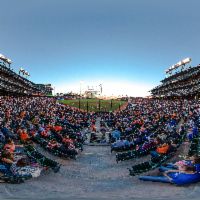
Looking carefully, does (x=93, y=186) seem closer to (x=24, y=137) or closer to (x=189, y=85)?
(x=24, y=137)

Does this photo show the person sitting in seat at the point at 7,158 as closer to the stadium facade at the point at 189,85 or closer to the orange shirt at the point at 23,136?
the orange shirt at the point at 23,136

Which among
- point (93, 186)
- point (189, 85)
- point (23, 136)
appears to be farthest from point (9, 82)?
point (93, 186)

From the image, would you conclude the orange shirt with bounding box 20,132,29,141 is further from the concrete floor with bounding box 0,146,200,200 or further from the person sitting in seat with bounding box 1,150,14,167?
the person sitting in seat with bounding box 1,150,14,167

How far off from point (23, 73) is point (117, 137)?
342 ft

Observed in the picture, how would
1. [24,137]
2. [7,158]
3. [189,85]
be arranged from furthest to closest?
1. [189,85]
2. [24,137]
3. [7,158]

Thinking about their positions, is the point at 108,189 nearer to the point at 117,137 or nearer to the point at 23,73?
the point at 117,137

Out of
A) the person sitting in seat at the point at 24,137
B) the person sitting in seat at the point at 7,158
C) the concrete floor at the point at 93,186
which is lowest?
the concrete floor at the point at 93,186

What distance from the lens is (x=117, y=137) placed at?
27.0 metres

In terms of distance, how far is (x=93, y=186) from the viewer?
12711mm

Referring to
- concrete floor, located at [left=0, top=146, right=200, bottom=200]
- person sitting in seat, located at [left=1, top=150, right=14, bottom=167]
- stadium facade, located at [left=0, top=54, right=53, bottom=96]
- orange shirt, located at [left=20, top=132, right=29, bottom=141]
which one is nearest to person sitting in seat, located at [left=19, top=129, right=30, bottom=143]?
orange shirt, located at [left=20, top=132, right=29, bottom=141]

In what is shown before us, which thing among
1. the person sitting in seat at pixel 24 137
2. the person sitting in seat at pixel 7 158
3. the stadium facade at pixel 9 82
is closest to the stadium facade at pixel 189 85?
the stadium facade at pixel 9 82

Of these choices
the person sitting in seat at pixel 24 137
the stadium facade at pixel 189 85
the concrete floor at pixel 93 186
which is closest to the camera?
the concrete floor at pixel 93 186

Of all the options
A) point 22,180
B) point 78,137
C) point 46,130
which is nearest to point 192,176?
point 22,180

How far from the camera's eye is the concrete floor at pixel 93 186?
10048 mm
